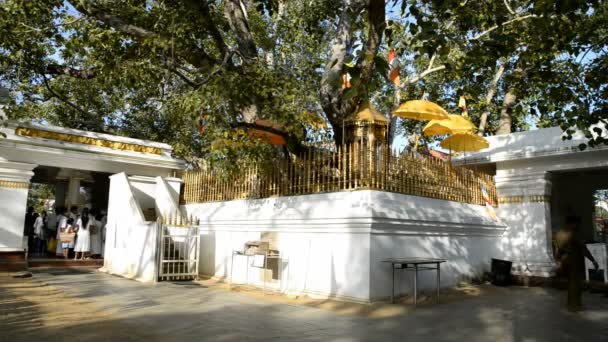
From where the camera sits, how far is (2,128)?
11.2 metres

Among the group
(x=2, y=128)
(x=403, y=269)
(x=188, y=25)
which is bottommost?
(x=403, y=269)

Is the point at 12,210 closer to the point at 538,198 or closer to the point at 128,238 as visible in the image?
the point at 128,238

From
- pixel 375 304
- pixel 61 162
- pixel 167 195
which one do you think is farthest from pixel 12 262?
pixel 375 304

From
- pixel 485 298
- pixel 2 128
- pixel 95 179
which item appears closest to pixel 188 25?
pixel 2 128

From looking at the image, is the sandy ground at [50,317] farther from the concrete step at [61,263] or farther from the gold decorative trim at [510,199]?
the gold decorative trim at [510,199]

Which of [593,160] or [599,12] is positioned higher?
[599,12]

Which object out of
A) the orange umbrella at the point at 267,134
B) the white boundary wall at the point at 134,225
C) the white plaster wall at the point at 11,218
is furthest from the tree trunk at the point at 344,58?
the white plaster wall at the point at 11,218

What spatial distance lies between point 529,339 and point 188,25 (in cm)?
752

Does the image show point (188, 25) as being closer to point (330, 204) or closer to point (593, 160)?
point (330, 204)

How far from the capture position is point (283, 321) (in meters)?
5.93

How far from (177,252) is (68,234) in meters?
4.37

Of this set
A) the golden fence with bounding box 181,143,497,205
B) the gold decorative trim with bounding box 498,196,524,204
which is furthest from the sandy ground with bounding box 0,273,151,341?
the gold decorative trim with bounding box 498,196,524,204

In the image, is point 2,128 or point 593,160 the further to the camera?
point 2,128

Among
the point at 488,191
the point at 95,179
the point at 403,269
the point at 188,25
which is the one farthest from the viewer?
the point at 95,179
